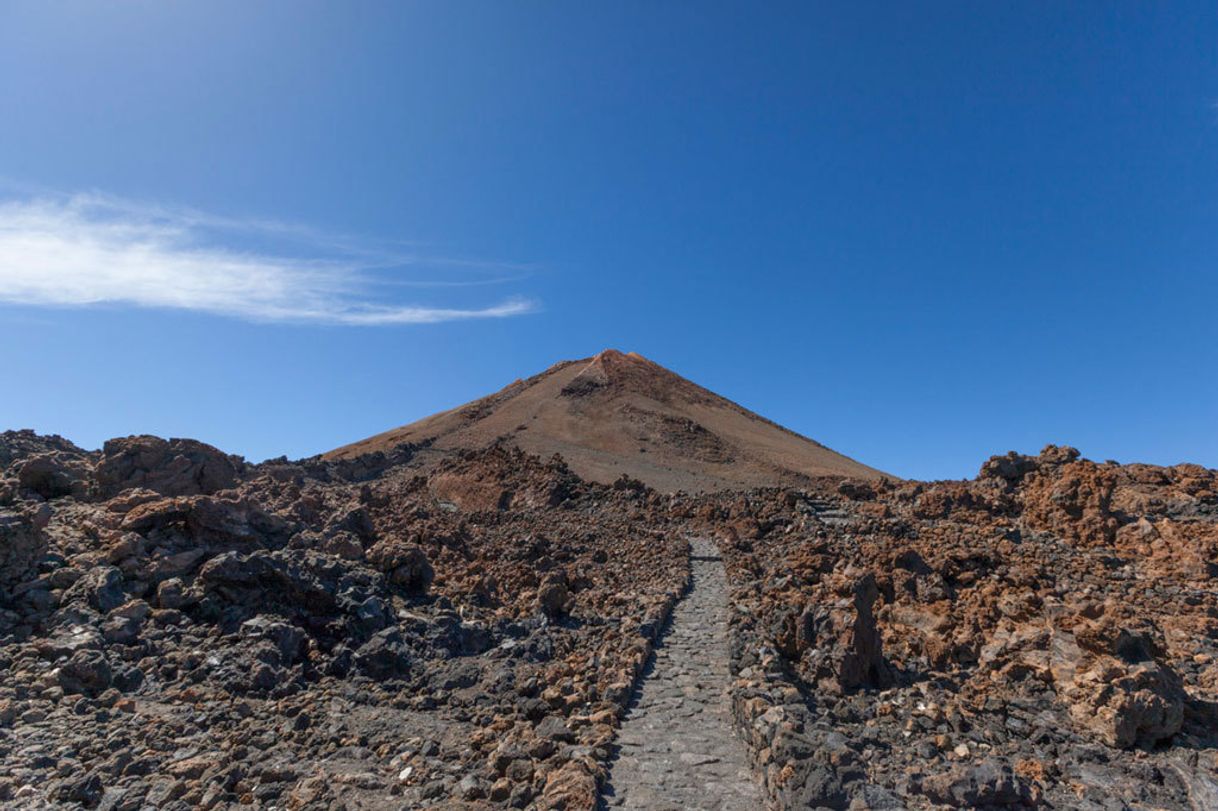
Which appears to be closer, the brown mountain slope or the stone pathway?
the stone pathway

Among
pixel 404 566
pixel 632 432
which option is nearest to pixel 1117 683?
pixel 404 566

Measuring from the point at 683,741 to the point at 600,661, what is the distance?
242 cm

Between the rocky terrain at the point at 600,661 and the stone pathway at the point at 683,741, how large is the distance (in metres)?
0.04

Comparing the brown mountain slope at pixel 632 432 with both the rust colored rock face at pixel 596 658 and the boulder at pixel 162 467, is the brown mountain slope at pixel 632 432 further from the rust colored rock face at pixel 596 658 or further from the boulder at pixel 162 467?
the rust colored rock face at pixel 596 658

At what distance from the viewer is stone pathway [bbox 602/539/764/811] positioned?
578cm

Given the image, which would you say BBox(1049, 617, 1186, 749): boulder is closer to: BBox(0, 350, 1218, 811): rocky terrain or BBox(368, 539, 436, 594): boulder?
BBox(0, 350, 1218, 811): rocky terrain

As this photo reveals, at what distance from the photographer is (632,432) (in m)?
48.8

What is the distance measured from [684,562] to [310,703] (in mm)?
11567

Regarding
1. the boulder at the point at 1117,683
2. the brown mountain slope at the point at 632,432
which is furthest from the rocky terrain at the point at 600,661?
the brown mountain slope at the point at 632,432

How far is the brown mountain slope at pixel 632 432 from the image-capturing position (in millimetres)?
41938

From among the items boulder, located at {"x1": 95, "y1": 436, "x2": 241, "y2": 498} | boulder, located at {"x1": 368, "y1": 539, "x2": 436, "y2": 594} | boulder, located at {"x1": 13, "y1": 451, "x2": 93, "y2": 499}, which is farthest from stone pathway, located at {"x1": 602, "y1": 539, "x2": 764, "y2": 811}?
boulder, located at {"x1": 95, "y1": 436, "x2": 241, "y2": 498}

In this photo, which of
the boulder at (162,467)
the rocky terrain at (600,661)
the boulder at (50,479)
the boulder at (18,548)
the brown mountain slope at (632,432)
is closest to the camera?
the rocky terrain at (600,661)

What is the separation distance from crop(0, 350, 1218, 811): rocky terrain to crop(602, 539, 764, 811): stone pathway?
1.7 inches

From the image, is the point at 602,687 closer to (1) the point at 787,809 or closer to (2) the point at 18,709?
(1) the point at 787,809
